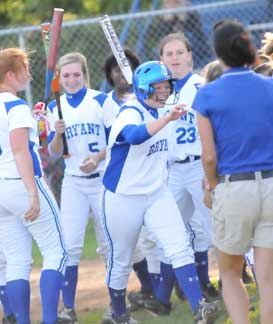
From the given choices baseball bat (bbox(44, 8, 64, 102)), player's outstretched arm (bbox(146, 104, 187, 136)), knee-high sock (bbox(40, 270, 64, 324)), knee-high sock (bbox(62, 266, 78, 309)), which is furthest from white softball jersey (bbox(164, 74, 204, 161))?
knee-high sock (bbox(40, 270, 64, 324))

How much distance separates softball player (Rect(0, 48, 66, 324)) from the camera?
6836 millimetres

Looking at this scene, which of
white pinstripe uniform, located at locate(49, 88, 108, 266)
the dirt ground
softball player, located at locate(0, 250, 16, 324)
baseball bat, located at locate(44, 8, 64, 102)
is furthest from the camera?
the dirt ground

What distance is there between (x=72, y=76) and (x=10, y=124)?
53.3 inches

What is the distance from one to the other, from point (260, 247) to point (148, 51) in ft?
24.9

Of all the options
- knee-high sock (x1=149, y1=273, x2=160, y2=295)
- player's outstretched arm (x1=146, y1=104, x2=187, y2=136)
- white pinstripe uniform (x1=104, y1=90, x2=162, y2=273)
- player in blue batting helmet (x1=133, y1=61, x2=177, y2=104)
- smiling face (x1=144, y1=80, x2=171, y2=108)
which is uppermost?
player in blue batting helmet (x1=133, y1=61, x2=177, y2=104)

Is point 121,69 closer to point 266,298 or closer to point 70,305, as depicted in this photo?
point 70,305

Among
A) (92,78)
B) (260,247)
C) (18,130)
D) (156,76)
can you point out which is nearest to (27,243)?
(18,130)

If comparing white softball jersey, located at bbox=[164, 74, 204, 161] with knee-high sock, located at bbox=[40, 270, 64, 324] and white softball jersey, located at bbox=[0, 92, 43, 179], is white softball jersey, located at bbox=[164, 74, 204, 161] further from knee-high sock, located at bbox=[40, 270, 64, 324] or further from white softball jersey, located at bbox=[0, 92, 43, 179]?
knee-high sock, located at bbox=[40, 270, 64, 324]

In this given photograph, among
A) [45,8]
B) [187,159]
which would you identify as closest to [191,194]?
[187,159]

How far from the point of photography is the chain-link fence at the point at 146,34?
41.9 feet

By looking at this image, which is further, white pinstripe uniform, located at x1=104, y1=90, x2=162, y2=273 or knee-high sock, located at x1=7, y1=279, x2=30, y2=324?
white pinstripe uniform, located at x1=104, y1=90, x2=162, y2=273

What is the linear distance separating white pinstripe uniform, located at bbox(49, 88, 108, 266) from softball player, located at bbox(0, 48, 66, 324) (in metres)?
0.89

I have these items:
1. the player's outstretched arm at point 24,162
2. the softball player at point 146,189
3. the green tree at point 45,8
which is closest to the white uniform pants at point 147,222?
the softball player at point 146,189

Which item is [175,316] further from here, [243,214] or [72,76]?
[243,214]
